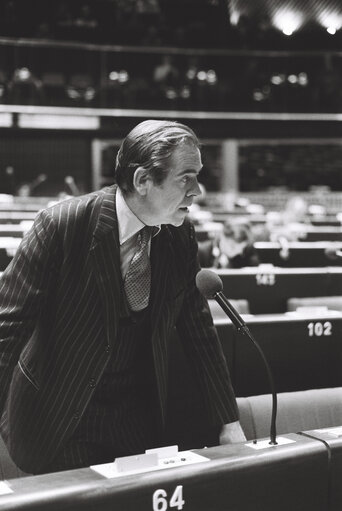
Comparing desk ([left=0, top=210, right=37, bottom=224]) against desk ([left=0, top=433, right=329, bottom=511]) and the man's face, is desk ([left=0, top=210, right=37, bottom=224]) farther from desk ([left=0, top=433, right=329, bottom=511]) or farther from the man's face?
desk ([left=0, top=433, right=329, bottom=511])

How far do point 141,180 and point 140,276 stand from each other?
0.25m

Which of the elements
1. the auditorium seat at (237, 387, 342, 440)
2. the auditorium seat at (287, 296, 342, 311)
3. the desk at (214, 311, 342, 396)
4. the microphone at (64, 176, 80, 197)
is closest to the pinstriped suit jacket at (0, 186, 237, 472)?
the auditorium seat at (237, 387, 342, 440)

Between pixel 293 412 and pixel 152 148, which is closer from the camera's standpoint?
pixel 152 148

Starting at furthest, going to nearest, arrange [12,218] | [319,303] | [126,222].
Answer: [12,218] → [319,303] → [126,222]

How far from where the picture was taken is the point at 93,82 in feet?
47.8

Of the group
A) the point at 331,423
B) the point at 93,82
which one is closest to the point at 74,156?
the point at 93,82

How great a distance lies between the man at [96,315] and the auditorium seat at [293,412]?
0.66 metres

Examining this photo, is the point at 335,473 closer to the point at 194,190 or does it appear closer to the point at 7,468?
the point at 194,190

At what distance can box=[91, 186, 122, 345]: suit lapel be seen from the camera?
A: 1722 mm

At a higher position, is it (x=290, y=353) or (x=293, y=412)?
(x=290, y=353)

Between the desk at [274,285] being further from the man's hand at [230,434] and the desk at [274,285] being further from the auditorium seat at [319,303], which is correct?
the man's hand at [230,434]

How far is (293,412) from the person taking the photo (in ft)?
8.40

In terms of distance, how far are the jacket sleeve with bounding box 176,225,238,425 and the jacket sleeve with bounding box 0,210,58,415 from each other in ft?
1.35

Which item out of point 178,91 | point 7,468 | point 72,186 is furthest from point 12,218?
point 7,468
